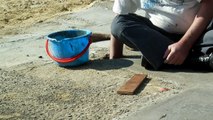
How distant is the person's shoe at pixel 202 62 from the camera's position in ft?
11.4

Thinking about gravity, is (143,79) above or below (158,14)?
below

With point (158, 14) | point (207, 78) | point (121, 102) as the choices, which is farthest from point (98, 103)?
point (158, 14)

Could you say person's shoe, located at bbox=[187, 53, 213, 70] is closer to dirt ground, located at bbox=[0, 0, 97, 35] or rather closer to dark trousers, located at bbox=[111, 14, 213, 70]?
dark trousers, located at bbox=[111, 14, 213, 70]

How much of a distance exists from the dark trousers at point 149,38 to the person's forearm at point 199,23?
4.1 inches

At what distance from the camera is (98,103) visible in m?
3.09

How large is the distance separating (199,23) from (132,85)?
0.72m

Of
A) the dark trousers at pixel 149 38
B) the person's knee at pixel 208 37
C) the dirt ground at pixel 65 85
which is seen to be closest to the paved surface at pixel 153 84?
the dirt ground at pixel 65 85

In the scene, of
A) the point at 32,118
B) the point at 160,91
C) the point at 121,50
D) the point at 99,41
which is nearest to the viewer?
the point at 32,118

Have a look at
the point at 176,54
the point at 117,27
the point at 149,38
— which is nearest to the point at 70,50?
the point at 117,27

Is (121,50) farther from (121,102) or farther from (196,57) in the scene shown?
(121,102)

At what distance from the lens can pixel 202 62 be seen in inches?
139

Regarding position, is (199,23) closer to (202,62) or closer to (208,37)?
A: (208,37)

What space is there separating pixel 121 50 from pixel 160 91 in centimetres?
96

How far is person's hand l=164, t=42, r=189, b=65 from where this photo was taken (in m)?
3.51
